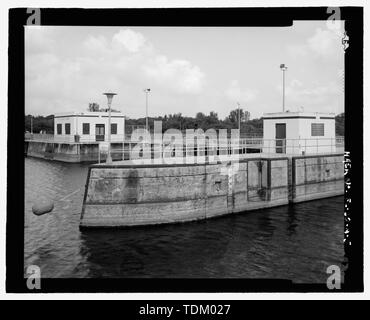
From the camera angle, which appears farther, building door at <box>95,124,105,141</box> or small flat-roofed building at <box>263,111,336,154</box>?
building door at <box>95,124,105,141</box>

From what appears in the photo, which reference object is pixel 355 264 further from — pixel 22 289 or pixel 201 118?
pixel 201 118

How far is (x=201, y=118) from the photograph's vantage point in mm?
58219

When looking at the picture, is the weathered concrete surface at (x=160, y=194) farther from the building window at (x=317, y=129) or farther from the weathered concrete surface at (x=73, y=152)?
the weathered concrete surface at (x=73, y=152)

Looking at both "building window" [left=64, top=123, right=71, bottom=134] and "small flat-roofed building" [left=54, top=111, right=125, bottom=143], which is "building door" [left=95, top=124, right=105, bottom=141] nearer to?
"small flat-roofed building" [left=54, top=111, right=125, bottom=143]

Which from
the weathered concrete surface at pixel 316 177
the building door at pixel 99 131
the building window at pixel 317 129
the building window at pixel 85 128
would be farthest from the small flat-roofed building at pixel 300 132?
the building window at pixel 85 128

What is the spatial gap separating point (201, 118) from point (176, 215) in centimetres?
4027

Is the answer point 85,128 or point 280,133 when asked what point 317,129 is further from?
point 85,128

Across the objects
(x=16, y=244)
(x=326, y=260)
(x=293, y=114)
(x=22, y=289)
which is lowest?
(x=326, y=260)

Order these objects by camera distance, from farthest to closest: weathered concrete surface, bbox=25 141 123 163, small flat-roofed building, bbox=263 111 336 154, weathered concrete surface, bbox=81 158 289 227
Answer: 1. weathered concrete surface, bbox=25 141 123 163
2. small flat-roofed building, bbox=263 111 336 154
3. weathered concrete surface, bbox=81 158 289 227

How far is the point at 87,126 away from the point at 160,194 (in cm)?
3198

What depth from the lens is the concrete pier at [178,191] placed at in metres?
17.9

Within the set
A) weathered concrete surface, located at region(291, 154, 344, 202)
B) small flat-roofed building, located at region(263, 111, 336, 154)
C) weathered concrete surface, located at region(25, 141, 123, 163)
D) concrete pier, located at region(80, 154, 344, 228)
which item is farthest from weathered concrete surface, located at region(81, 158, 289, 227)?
weathered concrete surface, located at region(25, 141, 123, 163)

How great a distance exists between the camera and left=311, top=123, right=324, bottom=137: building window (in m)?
29.1

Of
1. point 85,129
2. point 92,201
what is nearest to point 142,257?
point 92,201
